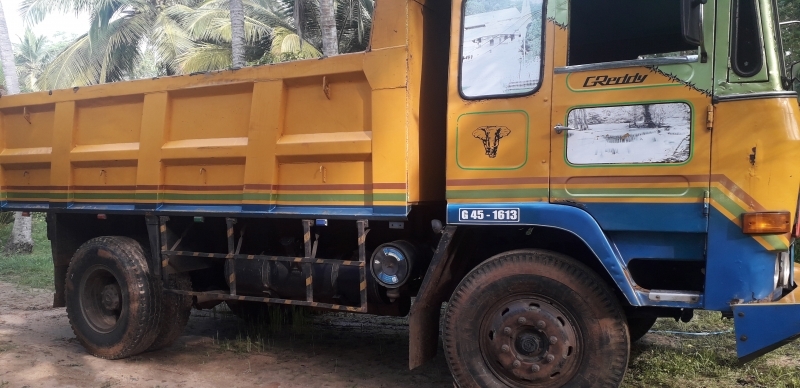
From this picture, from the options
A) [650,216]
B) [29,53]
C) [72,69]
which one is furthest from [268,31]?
[29,53]

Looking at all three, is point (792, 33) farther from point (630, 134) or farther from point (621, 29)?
point (630, 134)

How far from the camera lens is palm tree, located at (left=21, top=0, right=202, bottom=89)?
18.5 metres

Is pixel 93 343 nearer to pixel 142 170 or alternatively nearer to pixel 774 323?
pixel 142 170

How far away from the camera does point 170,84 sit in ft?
17.5

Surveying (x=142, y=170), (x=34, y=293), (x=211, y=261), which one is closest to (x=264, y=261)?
(x=211, y=261)

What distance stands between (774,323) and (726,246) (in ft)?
1.48

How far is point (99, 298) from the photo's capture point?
19.2ft

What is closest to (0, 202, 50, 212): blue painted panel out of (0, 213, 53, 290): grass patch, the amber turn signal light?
(0, 213, 53, 290): grass patch

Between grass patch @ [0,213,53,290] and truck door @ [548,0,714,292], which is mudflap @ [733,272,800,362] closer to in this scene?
truck door @ [548,0,714,292]

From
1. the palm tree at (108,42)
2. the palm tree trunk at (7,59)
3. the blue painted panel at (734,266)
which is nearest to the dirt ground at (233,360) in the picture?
the blue painted panel at (734,266)

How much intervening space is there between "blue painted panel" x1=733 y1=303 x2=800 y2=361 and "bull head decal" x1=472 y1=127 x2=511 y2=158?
1597 mm

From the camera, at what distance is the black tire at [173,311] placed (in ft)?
18.3

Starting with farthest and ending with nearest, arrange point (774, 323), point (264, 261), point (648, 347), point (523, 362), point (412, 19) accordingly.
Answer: point (648, 347) < point (264, 261) < point (412, 19) < point (523, 362) < point (774, 323)

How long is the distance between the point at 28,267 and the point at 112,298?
717 cm
